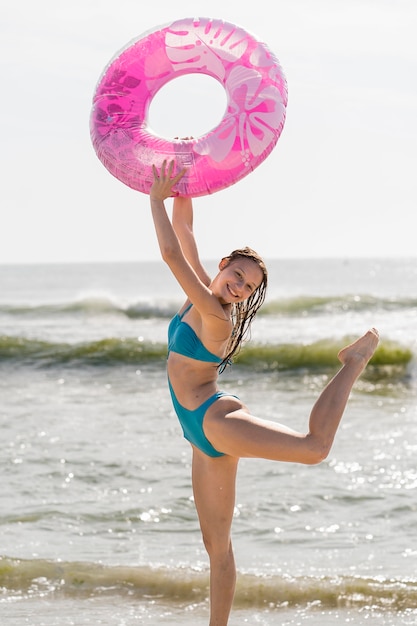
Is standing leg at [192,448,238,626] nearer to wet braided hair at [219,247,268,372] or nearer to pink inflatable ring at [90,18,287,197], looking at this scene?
wet braided hair at [219,247,268,372]

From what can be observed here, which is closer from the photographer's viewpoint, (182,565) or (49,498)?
(182,565)

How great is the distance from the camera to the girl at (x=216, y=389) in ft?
12.3

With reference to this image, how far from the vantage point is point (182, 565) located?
5.47m

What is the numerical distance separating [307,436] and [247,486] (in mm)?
3364

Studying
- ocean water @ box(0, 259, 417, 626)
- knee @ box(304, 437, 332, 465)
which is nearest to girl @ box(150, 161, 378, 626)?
knee @ box(304, 437, 332, 465)

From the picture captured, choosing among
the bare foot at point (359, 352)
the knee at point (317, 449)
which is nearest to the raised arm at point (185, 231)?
the bare foot at point (359, 352)

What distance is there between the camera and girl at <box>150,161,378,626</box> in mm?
3740

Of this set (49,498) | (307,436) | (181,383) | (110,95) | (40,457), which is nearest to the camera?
(307,436)

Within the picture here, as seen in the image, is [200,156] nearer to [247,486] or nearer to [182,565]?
[182,565]

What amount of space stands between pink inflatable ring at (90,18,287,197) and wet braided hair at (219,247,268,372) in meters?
0.32

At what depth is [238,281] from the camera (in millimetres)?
3953

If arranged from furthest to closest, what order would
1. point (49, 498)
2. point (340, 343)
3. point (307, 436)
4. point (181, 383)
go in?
point (340, 343), point (49, 498), point (181, 383), point (307, 436)

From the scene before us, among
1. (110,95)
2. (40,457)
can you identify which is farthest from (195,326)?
(40,457)

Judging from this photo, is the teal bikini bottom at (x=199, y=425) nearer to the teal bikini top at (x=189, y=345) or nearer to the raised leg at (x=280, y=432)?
the raised leg at (x=280, y=432)
